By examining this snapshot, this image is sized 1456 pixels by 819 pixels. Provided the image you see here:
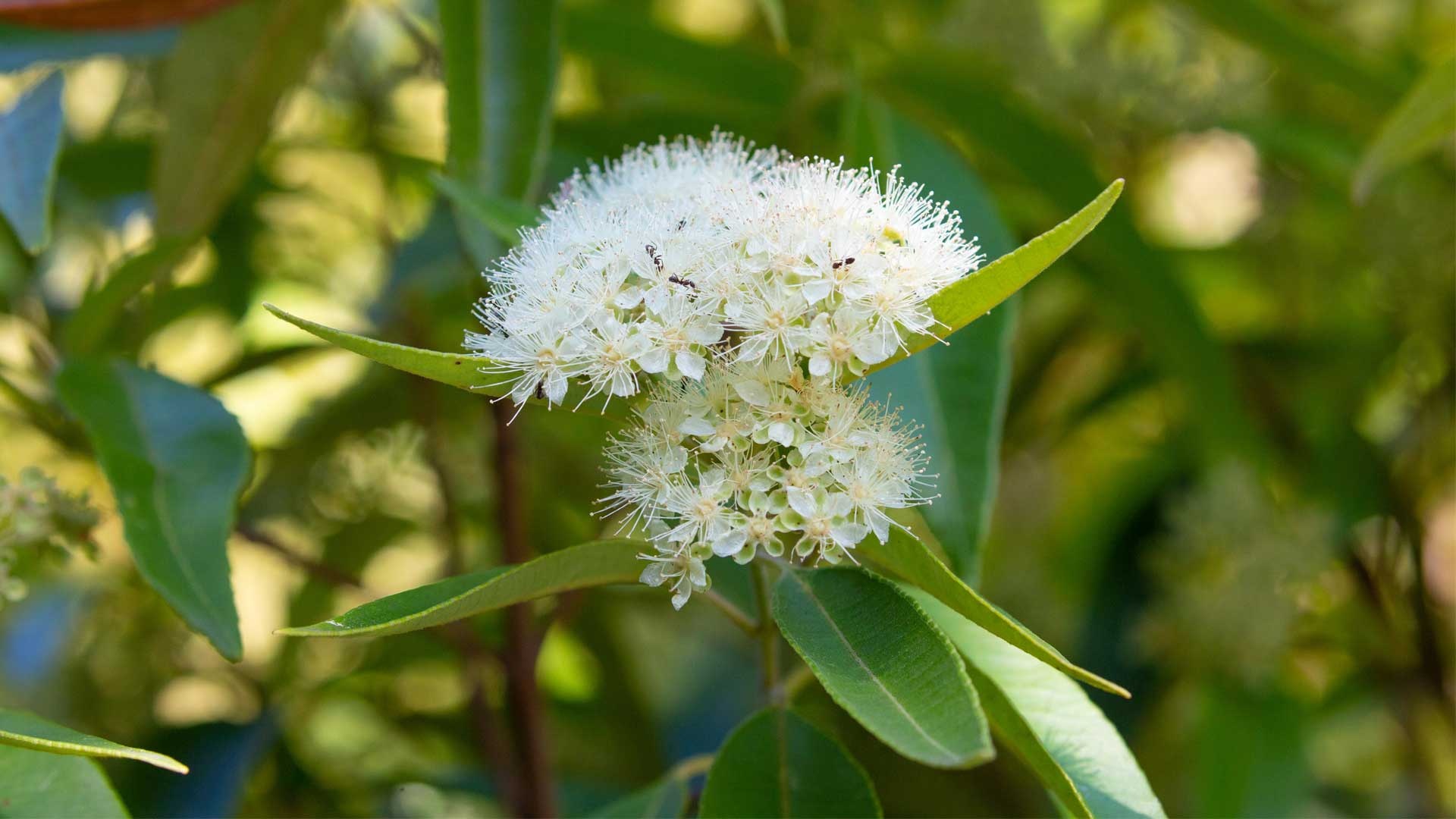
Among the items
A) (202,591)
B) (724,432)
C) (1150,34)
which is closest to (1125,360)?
(1150,34)

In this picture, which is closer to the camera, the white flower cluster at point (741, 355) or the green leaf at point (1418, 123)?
the white flower cluster at point (741, 355)

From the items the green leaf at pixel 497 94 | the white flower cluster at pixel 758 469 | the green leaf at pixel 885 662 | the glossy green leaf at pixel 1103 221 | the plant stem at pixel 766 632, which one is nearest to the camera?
the green leaf at pixel 885 662

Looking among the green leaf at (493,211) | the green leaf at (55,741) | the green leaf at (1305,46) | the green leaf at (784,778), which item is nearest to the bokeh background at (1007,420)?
the green leaf at (1305,46)

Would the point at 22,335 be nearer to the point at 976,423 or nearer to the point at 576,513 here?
the point at 576,513

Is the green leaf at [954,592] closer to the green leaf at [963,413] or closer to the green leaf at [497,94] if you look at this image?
the green leaf at [963,413]

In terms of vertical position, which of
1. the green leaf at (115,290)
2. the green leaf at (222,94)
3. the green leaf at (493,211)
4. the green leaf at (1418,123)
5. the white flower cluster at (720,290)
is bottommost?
the white flower cluster at (720,290)

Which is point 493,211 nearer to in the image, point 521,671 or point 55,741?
point 55,741

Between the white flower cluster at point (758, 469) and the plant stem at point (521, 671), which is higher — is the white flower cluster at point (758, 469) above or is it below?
below

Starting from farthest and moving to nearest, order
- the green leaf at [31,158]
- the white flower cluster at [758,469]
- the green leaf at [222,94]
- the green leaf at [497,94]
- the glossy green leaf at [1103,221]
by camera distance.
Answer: the glossy green leaf at [1103,221], the green leaf at [222,94], the green leaf at [497,94], the green leaf at [31,158], the white flower cluster at [758,469]

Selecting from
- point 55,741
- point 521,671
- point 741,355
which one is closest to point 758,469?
point 741,355
